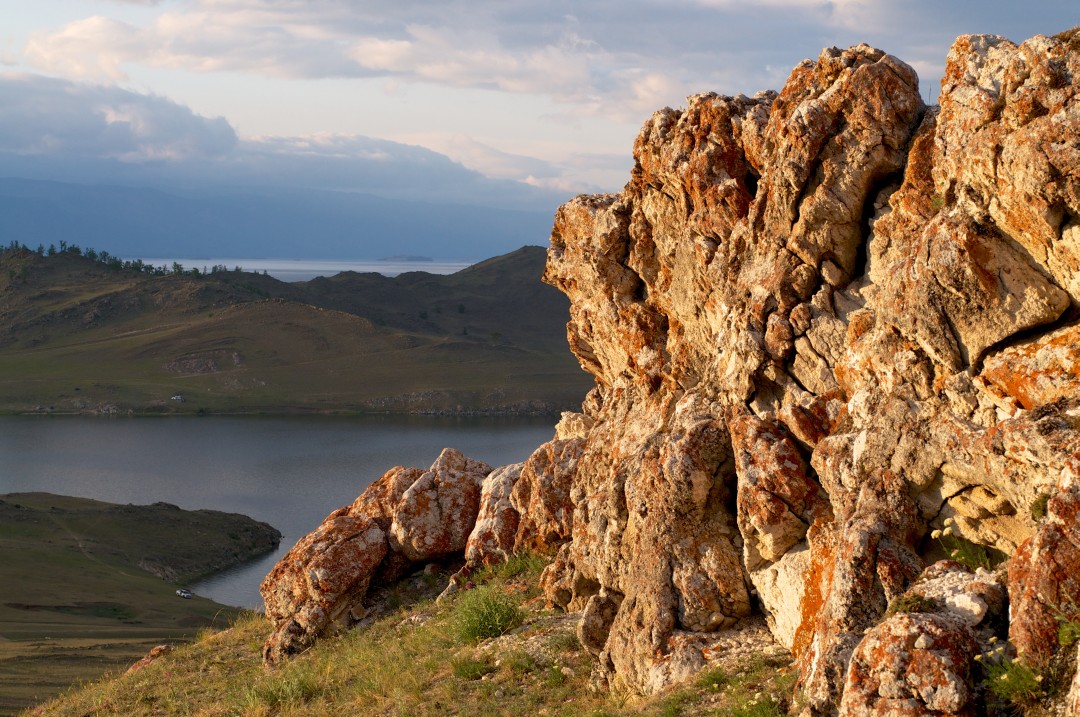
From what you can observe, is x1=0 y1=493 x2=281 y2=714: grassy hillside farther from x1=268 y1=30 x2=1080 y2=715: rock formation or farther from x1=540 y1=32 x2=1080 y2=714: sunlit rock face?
x1=540 y1=32 x2=1080 y2=714: sunlit rock face

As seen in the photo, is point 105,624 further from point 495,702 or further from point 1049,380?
point 1049,380

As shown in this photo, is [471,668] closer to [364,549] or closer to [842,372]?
[364,549]

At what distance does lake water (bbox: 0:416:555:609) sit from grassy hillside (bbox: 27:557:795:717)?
2096 cm

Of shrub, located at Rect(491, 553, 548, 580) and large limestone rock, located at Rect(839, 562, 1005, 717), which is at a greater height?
large limestone rock, located at Rect(839, 562, 1005, 717)

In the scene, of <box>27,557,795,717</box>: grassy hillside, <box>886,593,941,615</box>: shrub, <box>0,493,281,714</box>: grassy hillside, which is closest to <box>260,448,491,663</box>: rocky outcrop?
<box>27,557,795,717</box>: grassy hillside

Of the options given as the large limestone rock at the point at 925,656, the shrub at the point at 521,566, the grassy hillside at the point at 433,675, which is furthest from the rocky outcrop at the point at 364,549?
the large limestone rock at the point at 925,656

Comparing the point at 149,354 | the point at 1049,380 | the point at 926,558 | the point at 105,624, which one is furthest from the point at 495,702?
the point at 149,354

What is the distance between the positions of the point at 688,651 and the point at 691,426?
2.25 metres

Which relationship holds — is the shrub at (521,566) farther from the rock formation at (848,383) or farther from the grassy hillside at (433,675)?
the rock formation at (848,383)

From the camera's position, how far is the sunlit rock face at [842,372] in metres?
7.16

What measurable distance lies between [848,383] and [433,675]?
5.99 metres

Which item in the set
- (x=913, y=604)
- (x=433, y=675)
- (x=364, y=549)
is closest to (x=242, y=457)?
(x=364, y=549)

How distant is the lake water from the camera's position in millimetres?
51688

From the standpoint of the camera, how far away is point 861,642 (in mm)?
6633
